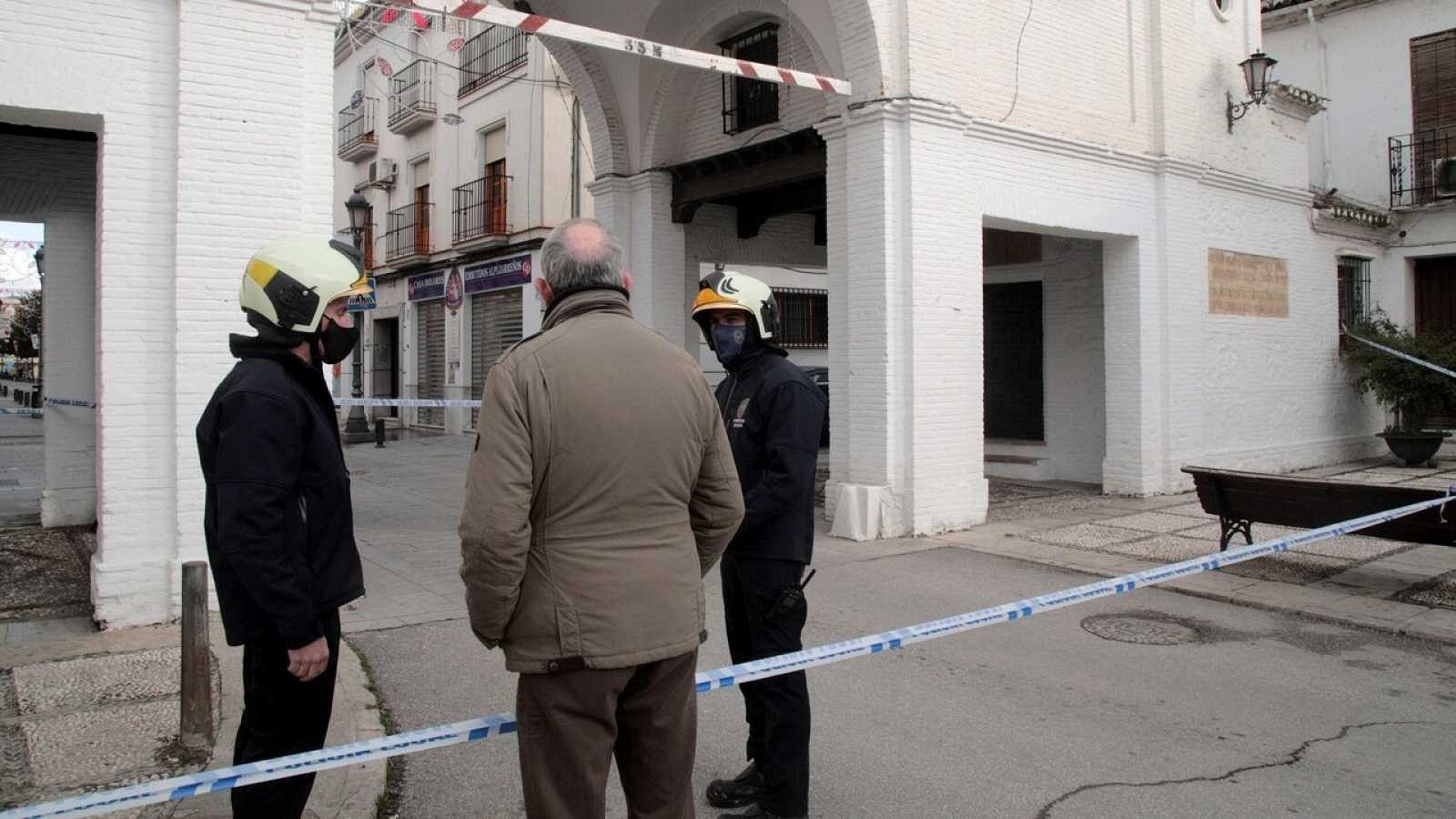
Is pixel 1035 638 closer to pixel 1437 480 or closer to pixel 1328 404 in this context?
pixel 1437 480

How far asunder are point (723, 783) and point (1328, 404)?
14225mm

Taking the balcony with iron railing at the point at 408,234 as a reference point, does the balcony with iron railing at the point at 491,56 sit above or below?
above

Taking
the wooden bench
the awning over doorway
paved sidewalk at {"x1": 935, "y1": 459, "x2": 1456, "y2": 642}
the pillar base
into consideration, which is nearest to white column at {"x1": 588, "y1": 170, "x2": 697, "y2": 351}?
the awning over doorway

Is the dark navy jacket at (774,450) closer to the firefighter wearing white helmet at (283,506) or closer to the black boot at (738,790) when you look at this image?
the black boot at (738,790)

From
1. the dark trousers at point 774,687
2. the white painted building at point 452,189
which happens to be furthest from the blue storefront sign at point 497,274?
the dark trousers at point 774,687

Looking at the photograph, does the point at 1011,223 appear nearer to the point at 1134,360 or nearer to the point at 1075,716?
the point at 1134,360

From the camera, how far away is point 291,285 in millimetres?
2680

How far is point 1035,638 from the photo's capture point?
5773mm

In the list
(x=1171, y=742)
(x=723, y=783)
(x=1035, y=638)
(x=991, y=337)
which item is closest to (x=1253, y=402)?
(x=991, y=337)

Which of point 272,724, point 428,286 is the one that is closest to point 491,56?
point 428,286

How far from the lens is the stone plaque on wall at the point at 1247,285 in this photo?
12414 millimetres

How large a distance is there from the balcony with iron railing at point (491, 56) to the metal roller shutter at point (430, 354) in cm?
526

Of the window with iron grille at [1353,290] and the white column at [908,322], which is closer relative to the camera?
the white column at [908,322]

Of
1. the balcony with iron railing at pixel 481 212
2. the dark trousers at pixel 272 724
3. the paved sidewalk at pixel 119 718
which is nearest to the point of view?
the dark trousers at pixel 272 724
